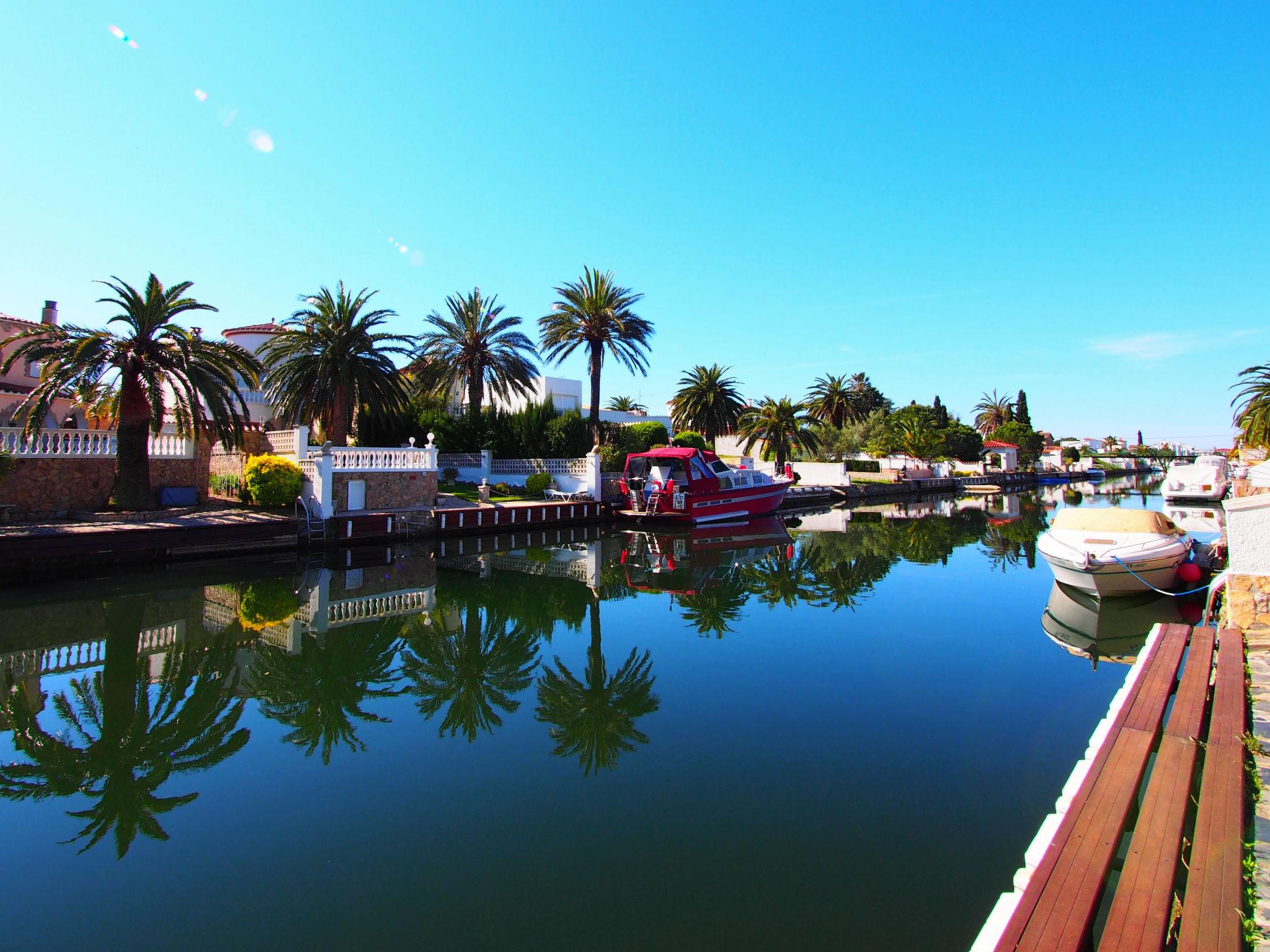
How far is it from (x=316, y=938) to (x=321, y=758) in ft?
9.68

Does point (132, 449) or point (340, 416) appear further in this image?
point (340, 416)

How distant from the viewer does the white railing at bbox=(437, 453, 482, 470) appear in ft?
108

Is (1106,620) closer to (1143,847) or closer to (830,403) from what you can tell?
(1143,847)

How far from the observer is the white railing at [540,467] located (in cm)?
3194

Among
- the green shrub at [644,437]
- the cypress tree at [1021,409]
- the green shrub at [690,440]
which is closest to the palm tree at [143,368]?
the green shrub at [644,437]

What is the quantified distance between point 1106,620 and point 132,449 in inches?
953

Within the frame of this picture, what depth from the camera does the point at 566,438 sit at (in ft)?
113

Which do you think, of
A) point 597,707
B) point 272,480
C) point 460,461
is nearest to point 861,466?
point 460,461

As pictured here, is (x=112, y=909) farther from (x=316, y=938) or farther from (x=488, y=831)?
(x=488, y=831)

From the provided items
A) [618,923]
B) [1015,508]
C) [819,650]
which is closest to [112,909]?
[618,923]

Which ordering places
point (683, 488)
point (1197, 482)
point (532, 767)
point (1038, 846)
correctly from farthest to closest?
point (1197, 482) < point (683, 488) < point (532, 767) < point (1038, 846)

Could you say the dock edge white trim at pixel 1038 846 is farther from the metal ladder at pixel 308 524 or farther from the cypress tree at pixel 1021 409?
the cypress tree at pixel 1021 409

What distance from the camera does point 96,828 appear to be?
17.4 ft

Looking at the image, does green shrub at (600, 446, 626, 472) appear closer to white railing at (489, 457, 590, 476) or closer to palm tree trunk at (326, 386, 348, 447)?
white railing at (489, 457, 590, 476)
